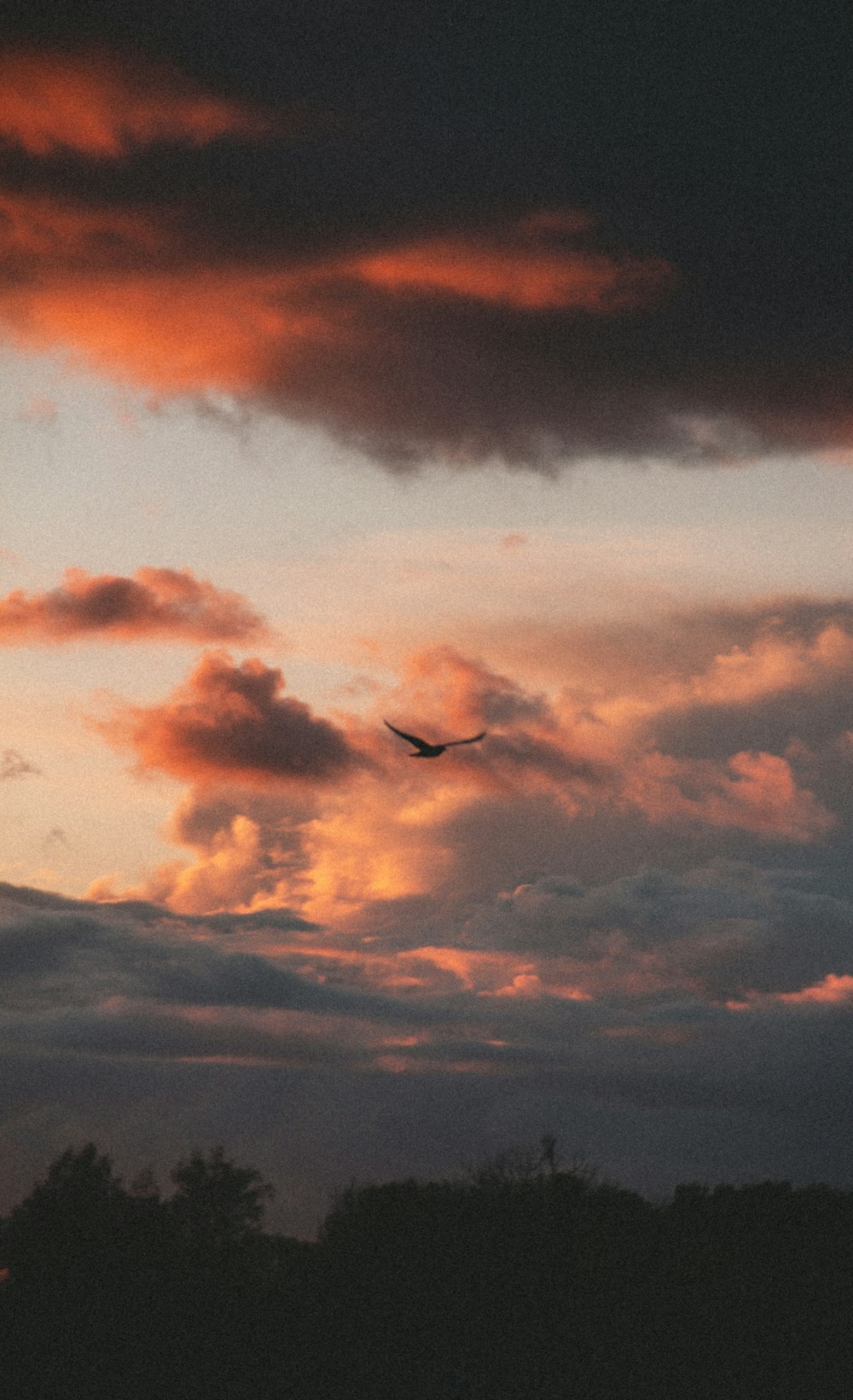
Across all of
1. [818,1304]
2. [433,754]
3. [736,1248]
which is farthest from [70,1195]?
[433,754]

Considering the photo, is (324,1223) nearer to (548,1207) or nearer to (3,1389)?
(548,1207)

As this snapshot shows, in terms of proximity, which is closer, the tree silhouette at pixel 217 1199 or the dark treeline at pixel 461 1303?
the dark treeline at pixel 461 1303

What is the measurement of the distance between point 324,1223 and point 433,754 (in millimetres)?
47319

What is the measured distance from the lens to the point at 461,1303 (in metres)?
65.8

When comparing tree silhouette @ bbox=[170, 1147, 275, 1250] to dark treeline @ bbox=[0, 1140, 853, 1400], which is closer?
dark treeline @ bbox=[0, 1140, 853, 1400]

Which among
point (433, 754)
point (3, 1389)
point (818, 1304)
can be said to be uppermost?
point (433, 754)

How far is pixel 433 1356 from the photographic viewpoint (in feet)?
201

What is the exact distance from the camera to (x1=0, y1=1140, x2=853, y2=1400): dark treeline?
192 ft

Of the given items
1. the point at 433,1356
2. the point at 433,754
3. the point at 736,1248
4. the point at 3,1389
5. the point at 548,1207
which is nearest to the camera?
the point at 433,754

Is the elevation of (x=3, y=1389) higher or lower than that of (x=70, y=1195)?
lower

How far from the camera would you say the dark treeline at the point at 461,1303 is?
58.5 metres

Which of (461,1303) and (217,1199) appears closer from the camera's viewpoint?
(461,1303)

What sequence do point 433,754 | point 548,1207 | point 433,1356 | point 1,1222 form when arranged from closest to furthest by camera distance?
point 433,754
point 433,1356
point 548,1207
point 1,1222

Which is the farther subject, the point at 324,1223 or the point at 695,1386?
the point at 324,1223
